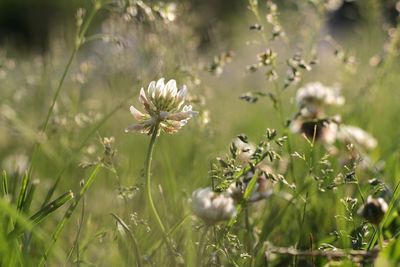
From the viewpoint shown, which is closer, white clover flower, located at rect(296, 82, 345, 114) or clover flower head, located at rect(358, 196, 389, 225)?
clover flower head, located at rect(358, 196, 389, 225)

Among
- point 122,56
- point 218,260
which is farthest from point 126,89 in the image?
point 218,260

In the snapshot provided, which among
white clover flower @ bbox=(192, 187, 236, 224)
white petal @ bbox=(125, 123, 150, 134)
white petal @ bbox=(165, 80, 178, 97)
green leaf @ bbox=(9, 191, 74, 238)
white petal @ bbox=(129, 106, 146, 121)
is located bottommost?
white clover flower @ bbox=(192, 187, 236, 224)

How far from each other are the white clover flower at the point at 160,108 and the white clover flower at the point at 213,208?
11 centimetres

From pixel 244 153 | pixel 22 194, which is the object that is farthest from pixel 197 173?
pixel 22 194

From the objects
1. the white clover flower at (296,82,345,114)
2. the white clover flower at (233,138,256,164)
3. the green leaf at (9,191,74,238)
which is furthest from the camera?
the white clover flower at (296,82,345,114)

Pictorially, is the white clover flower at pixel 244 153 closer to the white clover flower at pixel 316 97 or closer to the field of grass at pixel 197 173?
the field of grass at pixel 197 173

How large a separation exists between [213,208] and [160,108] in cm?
17

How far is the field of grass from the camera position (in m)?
0.94

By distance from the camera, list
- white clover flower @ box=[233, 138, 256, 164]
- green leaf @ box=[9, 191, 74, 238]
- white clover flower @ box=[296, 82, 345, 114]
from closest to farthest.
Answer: green leaf @ box=[9, 191, 74, 238] < white clover flower @ box=[233, 138, 256, 164] < white clover flower @ box=[296, 82, 345, 114]

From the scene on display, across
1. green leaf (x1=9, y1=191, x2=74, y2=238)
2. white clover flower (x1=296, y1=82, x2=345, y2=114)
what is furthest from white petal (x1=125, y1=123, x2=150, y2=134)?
white clover flower (x1=296, y1=82, x2=345, y2=114)

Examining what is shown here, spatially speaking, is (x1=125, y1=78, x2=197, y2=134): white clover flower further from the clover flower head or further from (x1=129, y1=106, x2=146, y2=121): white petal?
the clover flower head

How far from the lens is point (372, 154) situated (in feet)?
5.77

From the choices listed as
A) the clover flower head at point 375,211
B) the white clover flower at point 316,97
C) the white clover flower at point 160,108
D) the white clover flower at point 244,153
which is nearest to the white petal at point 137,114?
the white clover flower at point 160,108

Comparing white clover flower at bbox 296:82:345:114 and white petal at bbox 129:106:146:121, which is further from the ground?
white clover flower at bbox 296:82:345:114
